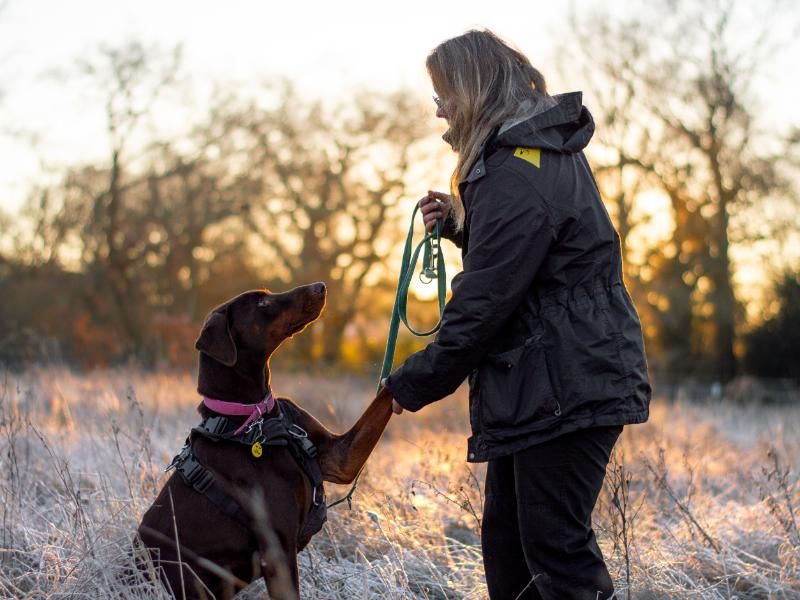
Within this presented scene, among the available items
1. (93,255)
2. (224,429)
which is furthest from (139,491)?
(93,255)

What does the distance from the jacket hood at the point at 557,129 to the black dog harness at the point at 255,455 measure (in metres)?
1.22

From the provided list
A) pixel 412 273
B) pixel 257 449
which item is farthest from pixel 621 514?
pixel 257 449

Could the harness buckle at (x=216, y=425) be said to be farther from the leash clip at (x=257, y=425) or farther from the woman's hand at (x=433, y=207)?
the woman's hand at (x=433, y=207)

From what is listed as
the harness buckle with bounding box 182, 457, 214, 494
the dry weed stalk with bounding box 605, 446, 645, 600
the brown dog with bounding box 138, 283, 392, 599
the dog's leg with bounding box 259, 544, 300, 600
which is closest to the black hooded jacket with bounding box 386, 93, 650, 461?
the brown dog with bounding box 138, 283, 392, 599

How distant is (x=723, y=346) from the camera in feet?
67.7

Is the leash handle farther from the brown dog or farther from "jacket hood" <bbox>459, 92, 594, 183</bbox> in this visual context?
"jacket hood" <bbox>459, 92, 594, 183</bbox>

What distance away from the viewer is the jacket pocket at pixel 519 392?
107 inches

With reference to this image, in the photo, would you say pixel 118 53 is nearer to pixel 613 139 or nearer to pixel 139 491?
pixel 613 139

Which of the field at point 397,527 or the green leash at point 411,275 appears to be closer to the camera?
the green leash at point 411,275

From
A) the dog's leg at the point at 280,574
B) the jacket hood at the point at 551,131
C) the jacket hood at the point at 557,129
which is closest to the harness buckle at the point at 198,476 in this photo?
the dog's leg at the point at 280,574

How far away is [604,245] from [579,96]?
0.51 metres

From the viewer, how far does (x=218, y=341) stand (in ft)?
10.5

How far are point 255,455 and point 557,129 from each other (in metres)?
1.49

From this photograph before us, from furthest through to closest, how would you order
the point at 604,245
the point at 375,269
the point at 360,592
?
1. the point at 375,269
2. the point at 360,592
3. the point at 604,245
